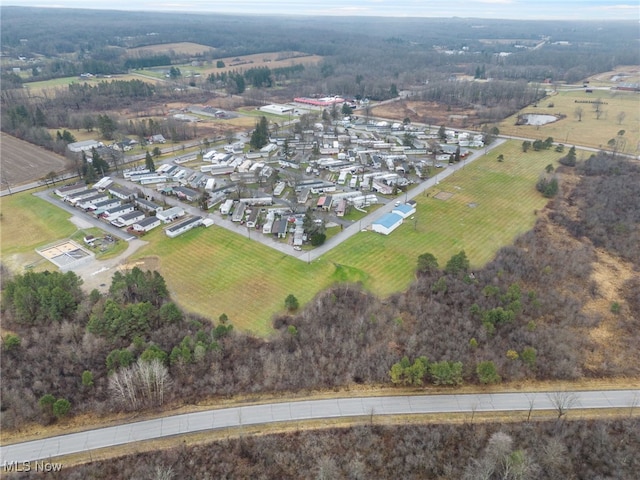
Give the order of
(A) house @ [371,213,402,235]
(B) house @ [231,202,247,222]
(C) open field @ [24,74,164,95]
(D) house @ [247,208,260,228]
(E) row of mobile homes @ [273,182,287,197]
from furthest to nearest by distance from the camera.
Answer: (C) open field @ [24,74,164,95], (E) row of mobile homes @ [273,182,287,197], (B) house @ [231,202,247,222], (D) house @ [247,208,260,228], (A) house @ [371,213,402,235]

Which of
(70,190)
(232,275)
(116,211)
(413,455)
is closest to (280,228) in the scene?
(232,275)

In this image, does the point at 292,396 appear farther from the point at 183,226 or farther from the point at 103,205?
the point at 103,205

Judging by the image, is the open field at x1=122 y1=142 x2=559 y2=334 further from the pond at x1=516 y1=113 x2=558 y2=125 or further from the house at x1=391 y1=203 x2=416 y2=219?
the pond at x1=516 y1=113 x2=558 y2=125

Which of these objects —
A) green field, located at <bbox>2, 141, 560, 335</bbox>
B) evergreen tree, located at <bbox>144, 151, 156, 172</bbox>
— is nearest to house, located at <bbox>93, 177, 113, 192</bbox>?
evergreen tree, located at <bbox>144, 151, 156, 172</bbox>

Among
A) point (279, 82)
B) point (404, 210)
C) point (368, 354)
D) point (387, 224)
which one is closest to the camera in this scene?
point (368, 354)

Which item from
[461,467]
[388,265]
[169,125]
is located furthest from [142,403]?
[169,125]

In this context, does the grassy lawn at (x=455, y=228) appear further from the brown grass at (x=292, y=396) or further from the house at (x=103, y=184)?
the house at (x=103, y=184)

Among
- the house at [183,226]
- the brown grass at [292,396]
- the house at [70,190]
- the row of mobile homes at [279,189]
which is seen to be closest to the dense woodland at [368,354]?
the brown grass at [292,396]
